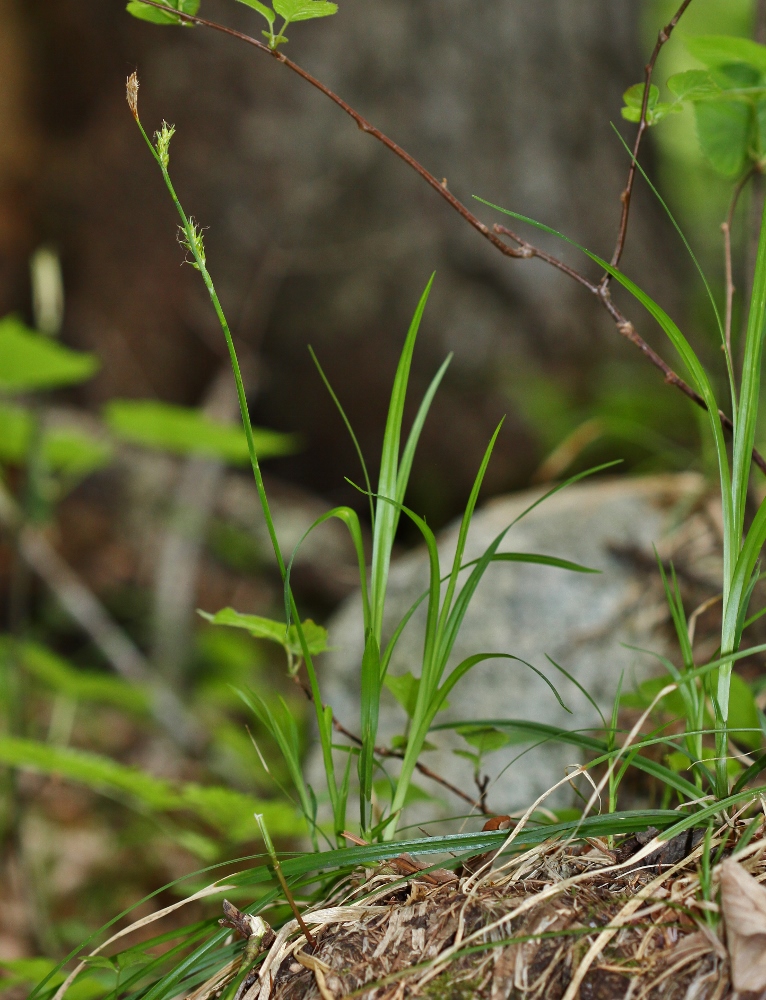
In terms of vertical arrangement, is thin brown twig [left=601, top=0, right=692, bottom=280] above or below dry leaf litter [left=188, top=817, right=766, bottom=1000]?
above

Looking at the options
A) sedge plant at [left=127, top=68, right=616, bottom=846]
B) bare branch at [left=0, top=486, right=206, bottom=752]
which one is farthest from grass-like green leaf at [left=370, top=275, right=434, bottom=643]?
bare branch at [left=0, top=486, right=206, bottom=752]

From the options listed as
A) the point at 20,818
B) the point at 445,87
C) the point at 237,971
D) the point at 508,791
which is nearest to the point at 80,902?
the point at 20,818

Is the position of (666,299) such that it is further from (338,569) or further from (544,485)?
(338,569)

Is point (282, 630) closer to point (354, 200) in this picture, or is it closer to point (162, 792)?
point (162, 792)

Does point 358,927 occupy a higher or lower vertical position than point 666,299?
lower

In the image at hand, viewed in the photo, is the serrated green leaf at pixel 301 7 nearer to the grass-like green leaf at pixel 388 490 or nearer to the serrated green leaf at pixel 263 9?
the serrated green leaf at pixel 263 9

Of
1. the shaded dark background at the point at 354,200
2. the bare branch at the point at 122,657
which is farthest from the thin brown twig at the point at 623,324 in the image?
the shaded dark background at the point at 354,200

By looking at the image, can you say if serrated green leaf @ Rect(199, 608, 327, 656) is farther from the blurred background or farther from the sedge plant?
the blurred background
